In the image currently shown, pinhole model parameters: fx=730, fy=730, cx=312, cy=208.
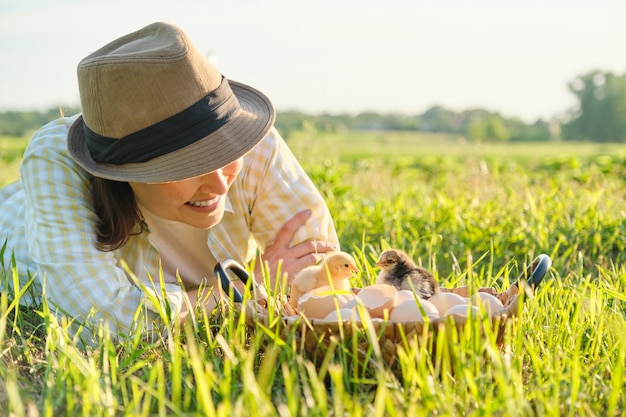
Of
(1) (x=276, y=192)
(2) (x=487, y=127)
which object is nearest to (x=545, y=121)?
(2) (x=487, y=127)

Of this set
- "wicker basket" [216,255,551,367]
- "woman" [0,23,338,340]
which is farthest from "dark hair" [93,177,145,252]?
"wicker basket" [216,255,551,367]

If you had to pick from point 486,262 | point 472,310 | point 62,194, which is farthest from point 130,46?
point 486,262

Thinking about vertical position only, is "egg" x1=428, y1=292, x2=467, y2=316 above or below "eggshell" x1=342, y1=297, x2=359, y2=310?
below

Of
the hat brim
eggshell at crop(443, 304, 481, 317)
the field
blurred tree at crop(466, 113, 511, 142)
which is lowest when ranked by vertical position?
blurred tree at crop(466, 113, 511, 142)

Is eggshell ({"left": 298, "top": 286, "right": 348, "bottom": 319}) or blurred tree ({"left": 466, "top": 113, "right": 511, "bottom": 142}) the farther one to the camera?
blurred tree ({"left": 466, "top": 113, "right": 511, "bottom": 142})

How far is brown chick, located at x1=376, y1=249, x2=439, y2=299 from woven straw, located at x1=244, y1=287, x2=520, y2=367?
22.6 inches

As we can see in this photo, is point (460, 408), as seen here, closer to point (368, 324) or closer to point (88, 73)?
point (368, 324)

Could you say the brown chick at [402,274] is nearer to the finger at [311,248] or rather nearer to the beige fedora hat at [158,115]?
the finger at [311,248]

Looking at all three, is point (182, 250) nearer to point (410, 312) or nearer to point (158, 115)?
point (158, 115)

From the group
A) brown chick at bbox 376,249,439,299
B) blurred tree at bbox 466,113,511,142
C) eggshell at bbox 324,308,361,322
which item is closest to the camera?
eggshell at bbox 324,308,361,322

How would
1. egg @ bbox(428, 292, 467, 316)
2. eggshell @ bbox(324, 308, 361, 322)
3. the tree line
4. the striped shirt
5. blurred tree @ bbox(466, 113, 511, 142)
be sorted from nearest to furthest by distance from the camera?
eggshell @ bbox(324, 308, 361, 322), egg @ bbox(428, 292, 467, 316), the striped shirt, the tree line, blurred tree @ bbox(466, 113, 511, 142)

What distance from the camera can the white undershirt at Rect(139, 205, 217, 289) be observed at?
3057mm

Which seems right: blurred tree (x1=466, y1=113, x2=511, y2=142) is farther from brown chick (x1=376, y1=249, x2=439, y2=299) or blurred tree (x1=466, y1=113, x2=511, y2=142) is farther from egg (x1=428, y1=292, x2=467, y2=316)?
egg (x1=428, y1=292, x2=467, y2=316)

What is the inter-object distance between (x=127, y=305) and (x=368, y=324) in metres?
1.02
